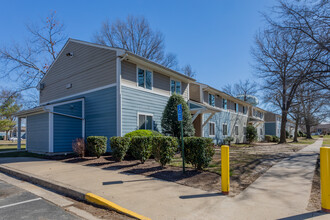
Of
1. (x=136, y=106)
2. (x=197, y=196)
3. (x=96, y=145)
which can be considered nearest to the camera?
(x=197, y=196)

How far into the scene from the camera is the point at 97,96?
41.4 ft

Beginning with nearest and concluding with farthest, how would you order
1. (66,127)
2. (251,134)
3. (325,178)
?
(325,178) → (66,127) → (251,134)

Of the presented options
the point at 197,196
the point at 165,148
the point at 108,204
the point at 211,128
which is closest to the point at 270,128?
the point at 211,128

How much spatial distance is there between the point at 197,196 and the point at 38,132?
1233 cm

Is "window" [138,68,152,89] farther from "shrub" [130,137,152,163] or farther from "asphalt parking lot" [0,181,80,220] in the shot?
"asphalt parking lot" [0,181,80,220]

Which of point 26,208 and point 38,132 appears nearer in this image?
point 26,208

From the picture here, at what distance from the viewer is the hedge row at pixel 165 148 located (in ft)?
21.7

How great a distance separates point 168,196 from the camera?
15.3 ft

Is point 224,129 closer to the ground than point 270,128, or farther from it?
farther from it

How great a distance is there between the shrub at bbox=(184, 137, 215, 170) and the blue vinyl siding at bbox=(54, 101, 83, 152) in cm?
852

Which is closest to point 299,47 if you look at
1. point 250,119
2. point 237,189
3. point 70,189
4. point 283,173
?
point 283,173

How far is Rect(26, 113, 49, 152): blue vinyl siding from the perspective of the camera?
41.0ft

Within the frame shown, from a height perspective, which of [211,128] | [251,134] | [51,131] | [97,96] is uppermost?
[97,96]

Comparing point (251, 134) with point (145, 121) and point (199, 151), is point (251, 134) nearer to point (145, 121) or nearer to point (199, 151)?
point (145, 121)
